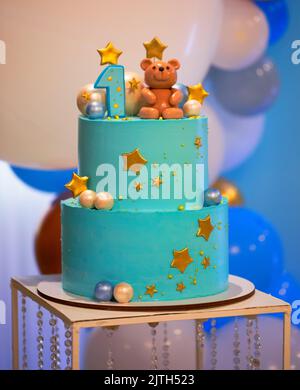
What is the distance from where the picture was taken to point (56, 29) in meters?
3.47

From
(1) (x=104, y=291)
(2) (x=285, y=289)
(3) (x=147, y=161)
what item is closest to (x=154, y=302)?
(1) (x=104, y=291)

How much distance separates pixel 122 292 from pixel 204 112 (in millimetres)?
1078

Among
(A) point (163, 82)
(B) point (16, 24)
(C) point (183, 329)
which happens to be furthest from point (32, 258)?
(A) point (163, 82)

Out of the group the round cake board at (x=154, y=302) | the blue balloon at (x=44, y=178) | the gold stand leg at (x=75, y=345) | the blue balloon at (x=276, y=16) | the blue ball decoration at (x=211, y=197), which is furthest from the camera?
the blue balloon at (x=276, y=16)

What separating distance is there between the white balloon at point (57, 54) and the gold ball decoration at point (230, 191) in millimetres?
542

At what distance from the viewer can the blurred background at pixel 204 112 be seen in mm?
3486

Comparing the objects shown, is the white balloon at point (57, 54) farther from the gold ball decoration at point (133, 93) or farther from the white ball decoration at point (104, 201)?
the white ball decoration at point (104, 201)

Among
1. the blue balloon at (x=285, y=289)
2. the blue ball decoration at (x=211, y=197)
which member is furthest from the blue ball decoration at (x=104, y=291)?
the blue balloon at (x=285, y=289)

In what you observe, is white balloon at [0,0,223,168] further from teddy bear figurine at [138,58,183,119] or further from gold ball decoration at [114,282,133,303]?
gold ball decoration at [114,282,133,303]

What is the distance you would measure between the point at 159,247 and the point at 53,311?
35 centimetres

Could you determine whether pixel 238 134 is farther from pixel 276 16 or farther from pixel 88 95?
pixel 88 95

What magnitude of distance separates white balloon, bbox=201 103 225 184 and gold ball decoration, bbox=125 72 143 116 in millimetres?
709

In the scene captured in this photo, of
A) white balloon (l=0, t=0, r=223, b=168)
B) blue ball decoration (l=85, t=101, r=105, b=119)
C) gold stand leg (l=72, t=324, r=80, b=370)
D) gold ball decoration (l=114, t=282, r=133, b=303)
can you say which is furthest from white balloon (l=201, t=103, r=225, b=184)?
gold stand leg (l=72, t=324, r=80, b=370)

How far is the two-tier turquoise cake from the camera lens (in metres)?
2.88
